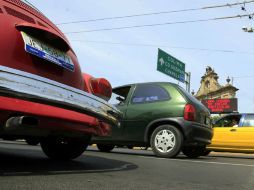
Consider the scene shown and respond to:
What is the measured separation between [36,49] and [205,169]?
10.1 ft

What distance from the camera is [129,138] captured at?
9398mm

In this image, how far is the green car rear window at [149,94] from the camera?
365 inches

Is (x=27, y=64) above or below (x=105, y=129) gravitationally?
above

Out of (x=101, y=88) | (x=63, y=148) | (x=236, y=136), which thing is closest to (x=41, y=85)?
(x=101, y=88)

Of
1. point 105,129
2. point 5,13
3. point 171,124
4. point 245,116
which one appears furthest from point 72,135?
point 245,116

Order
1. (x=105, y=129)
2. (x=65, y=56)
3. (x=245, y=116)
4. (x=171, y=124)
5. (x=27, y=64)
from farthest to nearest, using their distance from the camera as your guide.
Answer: (x=245, y=116), (x=171, y=124), (x=105, y=129), (x=65, y=56), (x=27, y=64)

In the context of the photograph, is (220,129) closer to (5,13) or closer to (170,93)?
(170,93)

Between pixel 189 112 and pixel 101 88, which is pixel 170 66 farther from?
pixel 101 88

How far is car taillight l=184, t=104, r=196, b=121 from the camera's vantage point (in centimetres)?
875

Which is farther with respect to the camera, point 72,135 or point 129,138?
point 129,138

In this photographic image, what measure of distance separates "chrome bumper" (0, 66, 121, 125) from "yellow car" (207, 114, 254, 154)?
7.54 m

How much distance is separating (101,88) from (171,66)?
2576cm

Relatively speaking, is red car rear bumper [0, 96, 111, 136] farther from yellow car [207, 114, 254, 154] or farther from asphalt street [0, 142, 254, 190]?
yellow car [207, 114, 254, 154]

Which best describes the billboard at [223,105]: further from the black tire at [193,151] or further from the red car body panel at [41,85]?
the red car body panel at [41,85]
